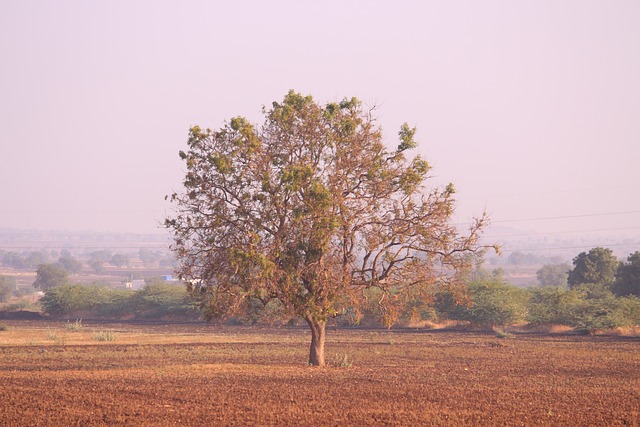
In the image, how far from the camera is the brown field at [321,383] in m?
18.1

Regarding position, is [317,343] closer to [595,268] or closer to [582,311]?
[582,311]

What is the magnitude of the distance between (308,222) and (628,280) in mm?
51874

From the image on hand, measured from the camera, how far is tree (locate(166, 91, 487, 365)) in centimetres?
2645

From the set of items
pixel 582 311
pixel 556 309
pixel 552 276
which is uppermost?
pixel 552 276

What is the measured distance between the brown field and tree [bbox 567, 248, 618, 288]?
39024 mm

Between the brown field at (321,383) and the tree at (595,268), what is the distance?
3902 centimetres

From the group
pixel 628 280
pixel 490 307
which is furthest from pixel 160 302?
pixel 628 280

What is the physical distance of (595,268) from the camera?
84.1 metres

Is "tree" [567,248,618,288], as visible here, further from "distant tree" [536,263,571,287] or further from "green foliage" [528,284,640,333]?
"distant tree" [536,263,571,287]

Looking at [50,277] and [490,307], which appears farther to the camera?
[50,277]

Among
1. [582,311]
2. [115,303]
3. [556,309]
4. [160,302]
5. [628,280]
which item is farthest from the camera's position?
[115,303]

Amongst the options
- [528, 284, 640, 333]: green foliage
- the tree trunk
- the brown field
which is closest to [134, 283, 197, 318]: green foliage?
the brown field

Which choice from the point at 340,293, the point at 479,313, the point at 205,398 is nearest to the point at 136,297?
the point at 479,313

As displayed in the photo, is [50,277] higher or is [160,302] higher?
[50,277]
